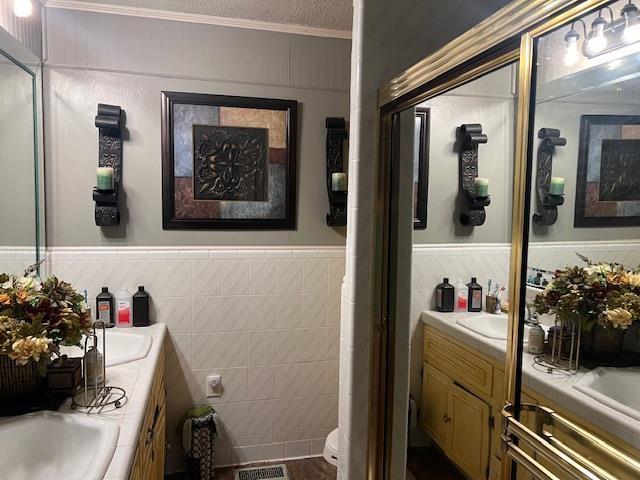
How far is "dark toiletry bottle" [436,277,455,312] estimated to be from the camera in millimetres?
1476

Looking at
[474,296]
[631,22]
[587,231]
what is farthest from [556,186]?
[474,296]

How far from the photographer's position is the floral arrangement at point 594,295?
0.90 metres

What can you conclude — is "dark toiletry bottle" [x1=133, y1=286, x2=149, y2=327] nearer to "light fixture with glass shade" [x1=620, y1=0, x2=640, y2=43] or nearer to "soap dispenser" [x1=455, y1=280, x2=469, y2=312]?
"soap dispenser" [x1=455, y1=280, x2=469, y2=312]

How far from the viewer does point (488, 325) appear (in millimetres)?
1291

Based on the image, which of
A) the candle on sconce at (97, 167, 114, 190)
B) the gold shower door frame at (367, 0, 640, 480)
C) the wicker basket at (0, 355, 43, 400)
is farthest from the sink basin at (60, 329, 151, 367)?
the gold shower door frame at (367, 0, 640, 480)

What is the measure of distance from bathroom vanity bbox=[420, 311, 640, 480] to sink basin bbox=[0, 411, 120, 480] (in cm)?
102

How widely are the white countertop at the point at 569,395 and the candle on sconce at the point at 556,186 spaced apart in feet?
1.29

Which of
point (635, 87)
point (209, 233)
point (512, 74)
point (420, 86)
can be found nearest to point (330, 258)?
point (209, 233)

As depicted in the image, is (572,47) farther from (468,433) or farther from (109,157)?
(109,157)

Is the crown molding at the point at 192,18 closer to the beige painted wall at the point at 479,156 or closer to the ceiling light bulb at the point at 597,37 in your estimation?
the beige painted wall at the point at 479,156

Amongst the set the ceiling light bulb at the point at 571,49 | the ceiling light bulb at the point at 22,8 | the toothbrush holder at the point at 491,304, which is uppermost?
the ceiling light bulb at the point at 22,8

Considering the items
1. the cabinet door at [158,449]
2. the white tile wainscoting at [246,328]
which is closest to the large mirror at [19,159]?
the white tile wainscoting at [246,328]

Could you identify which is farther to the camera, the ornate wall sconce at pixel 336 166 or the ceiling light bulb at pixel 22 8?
the ornate wall sconce at pixel 336 166

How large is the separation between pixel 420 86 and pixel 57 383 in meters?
1.54
